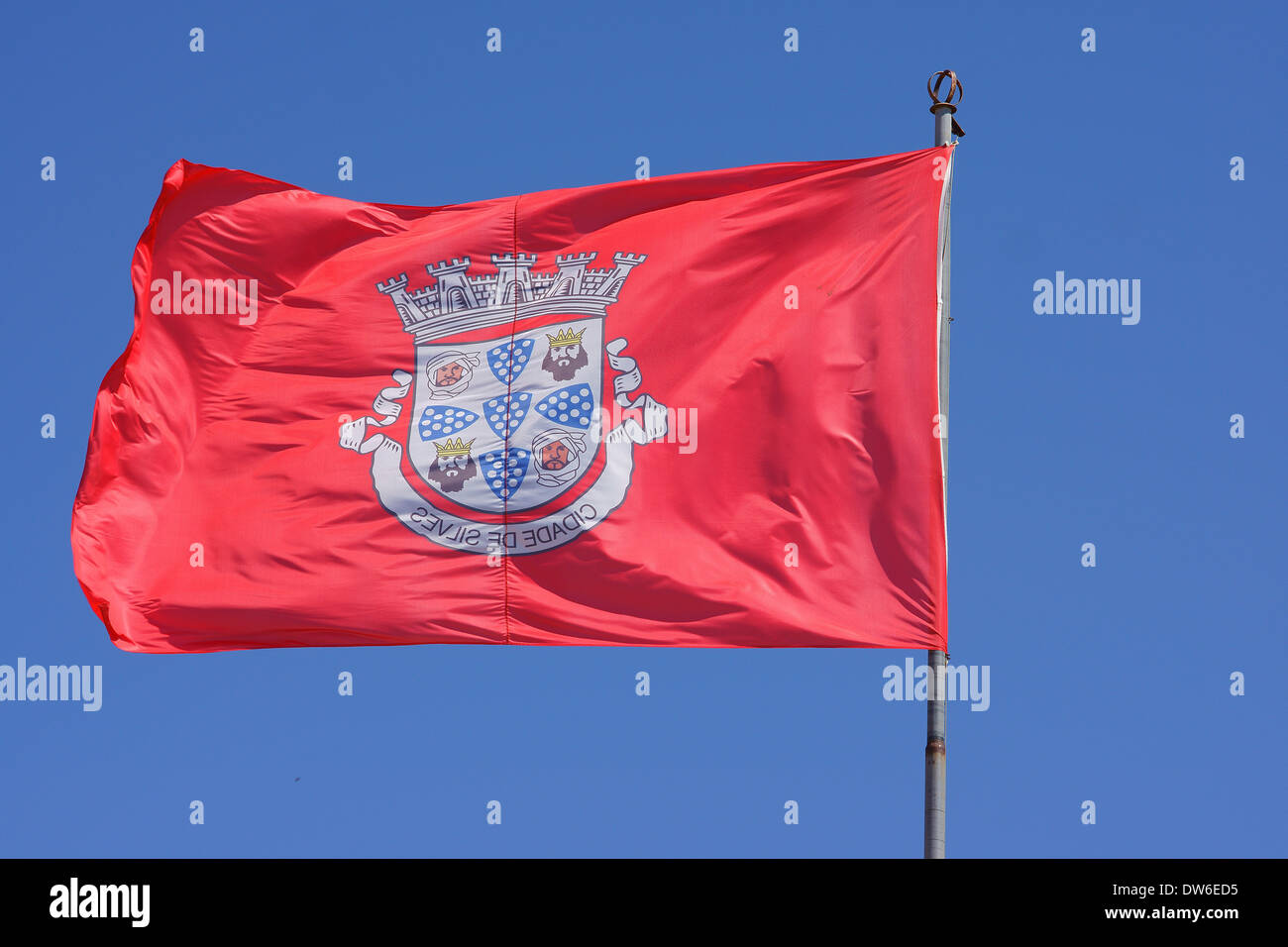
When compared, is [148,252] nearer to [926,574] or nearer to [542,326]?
[542,326]

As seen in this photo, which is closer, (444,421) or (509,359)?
(444,421)

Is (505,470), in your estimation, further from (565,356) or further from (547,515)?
(565,356)

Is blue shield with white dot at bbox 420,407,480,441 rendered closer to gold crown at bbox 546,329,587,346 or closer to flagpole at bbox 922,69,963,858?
gold crown at bbox 546,329,587,346

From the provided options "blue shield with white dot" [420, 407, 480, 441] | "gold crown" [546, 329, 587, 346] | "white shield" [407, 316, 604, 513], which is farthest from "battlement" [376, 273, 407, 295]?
"gold crown" [546, 329, 587, 346]

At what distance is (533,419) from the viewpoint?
865 inches

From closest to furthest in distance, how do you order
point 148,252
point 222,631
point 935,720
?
point 935,720 < point 222,631 < point 148,252

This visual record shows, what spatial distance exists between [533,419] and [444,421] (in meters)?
0.94

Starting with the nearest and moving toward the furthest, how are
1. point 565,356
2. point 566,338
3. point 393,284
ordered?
point 565,356
point 566,338
point 393,284

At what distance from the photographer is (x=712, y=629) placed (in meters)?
20.5

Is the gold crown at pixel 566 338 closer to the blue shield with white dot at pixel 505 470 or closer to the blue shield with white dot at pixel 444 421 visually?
the blue shield with white dot at pixel 444 421

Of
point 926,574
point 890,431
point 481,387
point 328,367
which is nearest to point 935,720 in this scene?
point 926,574

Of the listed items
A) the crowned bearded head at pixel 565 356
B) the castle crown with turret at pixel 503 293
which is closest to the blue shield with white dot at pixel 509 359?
the crowned bearded head at pixel 565 356

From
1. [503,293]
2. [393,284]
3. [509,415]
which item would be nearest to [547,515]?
[509,415]
